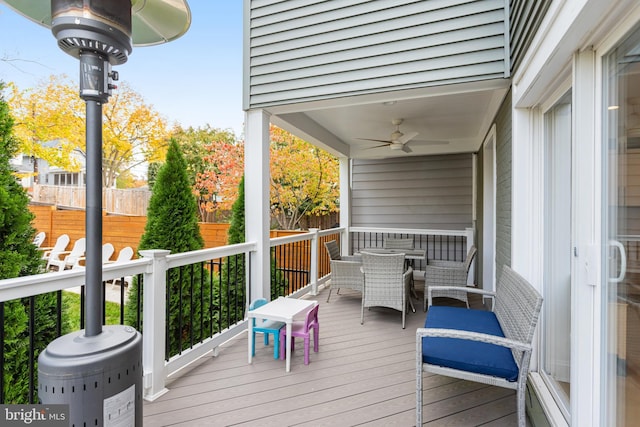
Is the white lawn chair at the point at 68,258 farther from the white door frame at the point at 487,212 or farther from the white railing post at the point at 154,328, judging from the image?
the white door frame at the point at 487,212

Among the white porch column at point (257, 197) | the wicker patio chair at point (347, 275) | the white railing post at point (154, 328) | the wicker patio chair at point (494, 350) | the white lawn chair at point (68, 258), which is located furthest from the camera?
the white lawn chair at point (68, 258)

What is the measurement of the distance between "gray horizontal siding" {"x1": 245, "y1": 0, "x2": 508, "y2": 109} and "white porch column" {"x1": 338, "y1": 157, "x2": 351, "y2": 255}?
3211 mm

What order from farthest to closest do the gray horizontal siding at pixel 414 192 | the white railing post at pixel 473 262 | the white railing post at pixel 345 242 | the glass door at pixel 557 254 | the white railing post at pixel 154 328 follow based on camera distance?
the white railing post at pixel 345 242 → the gray horizontal siding at pixel 414 192 → the white railing post at pixel 473 262 → the white railing post at pixel 154 328 → the glass door at pixel 557 254

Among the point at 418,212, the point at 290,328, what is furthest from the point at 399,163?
the point at 290,328

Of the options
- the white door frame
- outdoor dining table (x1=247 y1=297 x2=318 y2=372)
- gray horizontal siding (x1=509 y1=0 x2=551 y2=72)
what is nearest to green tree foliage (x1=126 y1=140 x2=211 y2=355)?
outdoor dining table (x1=247 y1=297 x2=318 y2=372)

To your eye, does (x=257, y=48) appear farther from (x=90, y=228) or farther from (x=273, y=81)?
(x=90, y=228)

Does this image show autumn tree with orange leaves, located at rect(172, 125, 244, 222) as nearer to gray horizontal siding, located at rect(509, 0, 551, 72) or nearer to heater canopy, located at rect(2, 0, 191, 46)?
heater canopy, located at rect(2, 0, 191, 46)

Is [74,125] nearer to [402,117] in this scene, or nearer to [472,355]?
[402,117]

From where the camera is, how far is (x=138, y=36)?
64.4 inches

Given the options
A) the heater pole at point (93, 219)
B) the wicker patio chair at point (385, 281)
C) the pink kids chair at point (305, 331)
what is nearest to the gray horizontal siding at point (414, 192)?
the wicker patio chair at point (385, 281)

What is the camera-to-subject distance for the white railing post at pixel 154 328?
225cm

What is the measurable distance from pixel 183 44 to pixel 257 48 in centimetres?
1393

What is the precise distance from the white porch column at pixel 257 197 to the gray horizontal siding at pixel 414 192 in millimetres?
3716

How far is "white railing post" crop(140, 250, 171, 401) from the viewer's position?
2254 mm
